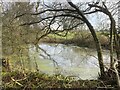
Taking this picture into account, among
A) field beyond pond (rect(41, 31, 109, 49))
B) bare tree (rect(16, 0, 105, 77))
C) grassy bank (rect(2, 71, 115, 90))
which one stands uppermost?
bare tree (rect(16, 0, 105, 77))

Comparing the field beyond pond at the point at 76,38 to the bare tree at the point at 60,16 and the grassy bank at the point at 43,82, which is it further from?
the grassy bank at the point at 43,82

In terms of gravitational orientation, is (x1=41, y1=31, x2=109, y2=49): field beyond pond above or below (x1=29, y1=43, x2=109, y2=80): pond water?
above

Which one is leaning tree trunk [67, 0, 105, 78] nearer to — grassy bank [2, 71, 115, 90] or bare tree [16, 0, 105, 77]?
bare tree [16, 0, 105, 77]

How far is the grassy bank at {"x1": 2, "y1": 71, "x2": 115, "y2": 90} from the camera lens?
2.32 metres

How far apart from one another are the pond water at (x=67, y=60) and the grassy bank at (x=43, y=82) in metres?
0.06

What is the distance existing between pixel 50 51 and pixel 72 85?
1.27ft

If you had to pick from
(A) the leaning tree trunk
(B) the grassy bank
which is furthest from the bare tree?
(B) the grassy bank

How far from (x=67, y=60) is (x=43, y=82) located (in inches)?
12.3

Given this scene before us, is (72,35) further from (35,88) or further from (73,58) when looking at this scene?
(35,88)

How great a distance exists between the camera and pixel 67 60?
238cm

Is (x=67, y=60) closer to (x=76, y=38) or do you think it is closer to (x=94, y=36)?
(x=76, y=38)

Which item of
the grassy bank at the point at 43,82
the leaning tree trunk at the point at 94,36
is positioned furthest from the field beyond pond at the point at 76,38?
the grassy bank at the point at 43,82

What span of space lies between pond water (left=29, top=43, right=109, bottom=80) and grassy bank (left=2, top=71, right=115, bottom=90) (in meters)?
0.06

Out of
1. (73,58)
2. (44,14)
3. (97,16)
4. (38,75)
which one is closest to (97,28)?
(97,16)
